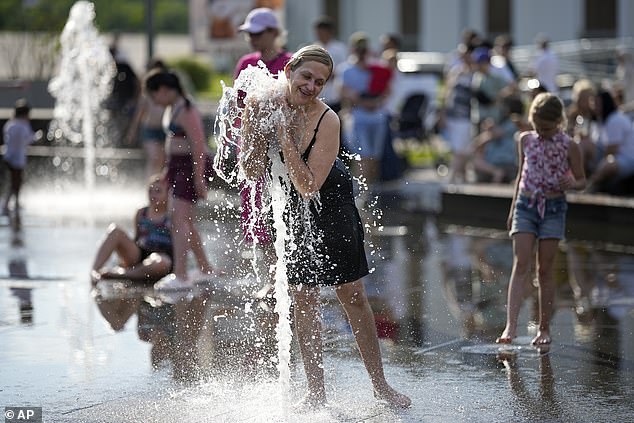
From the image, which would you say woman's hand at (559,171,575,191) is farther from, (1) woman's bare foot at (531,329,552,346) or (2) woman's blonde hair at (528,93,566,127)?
(1) woman's bare foot at (531,329,552,346)

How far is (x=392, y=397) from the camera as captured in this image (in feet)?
20.4

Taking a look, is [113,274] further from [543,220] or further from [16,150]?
[16,150]

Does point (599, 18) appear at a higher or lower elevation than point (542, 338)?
higher

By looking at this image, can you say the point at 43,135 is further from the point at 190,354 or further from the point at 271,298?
the point at 190,354

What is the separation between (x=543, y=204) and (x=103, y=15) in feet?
164

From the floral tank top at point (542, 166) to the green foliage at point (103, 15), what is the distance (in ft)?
40.7

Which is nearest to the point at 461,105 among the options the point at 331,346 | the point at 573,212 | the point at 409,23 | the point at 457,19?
the point at 573,212

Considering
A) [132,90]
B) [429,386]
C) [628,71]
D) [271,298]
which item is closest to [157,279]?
[271,298]

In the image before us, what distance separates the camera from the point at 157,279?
997 centimetres

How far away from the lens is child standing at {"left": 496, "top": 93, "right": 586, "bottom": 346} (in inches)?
301

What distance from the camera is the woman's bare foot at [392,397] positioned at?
6.18 meters

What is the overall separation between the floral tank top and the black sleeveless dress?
6.05ft

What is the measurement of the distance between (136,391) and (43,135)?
14.8 meters

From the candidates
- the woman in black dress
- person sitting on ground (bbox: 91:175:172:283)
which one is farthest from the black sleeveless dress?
person sitting on ground (bbox: 91:175:172:283)
